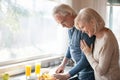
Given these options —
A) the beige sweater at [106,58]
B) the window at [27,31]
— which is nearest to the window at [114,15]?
the window at [27,31]

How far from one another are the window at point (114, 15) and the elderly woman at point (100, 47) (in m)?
1.65

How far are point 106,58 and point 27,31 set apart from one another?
41.6 inches

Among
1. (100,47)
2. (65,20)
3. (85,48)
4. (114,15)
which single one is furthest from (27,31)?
(114,15)

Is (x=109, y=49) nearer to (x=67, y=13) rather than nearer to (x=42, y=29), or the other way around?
(x=67, y=13)

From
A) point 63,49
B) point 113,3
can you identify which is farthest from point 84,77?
point 113,3

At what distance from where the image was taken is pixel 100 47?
1743mm

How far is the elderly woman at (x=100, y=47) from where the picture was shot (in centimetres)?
170

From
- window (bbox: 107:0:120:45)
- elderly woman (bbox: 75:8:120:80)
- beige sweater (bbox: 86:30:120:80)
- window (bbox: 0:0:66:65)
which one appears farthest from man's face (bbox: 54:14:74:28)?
window (bbox: 107:0:120:45)

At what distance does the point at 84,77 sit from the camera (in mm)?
1885

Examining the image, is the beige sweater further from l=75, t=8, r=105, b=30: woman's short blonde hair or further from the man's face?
the man's face

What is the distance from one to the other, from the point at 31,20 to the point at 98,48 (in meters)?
0.97

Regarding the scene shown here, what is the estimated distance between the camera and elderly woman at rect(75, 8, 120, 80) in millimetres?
1701

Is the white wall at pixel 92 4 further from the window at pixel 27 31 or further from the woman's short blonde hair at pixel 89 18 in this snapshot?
the woman's short blonde hair at pixel 89 18

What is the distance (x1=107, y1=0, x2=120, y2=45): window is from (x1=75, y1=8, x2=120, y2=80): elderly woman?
165 cm
